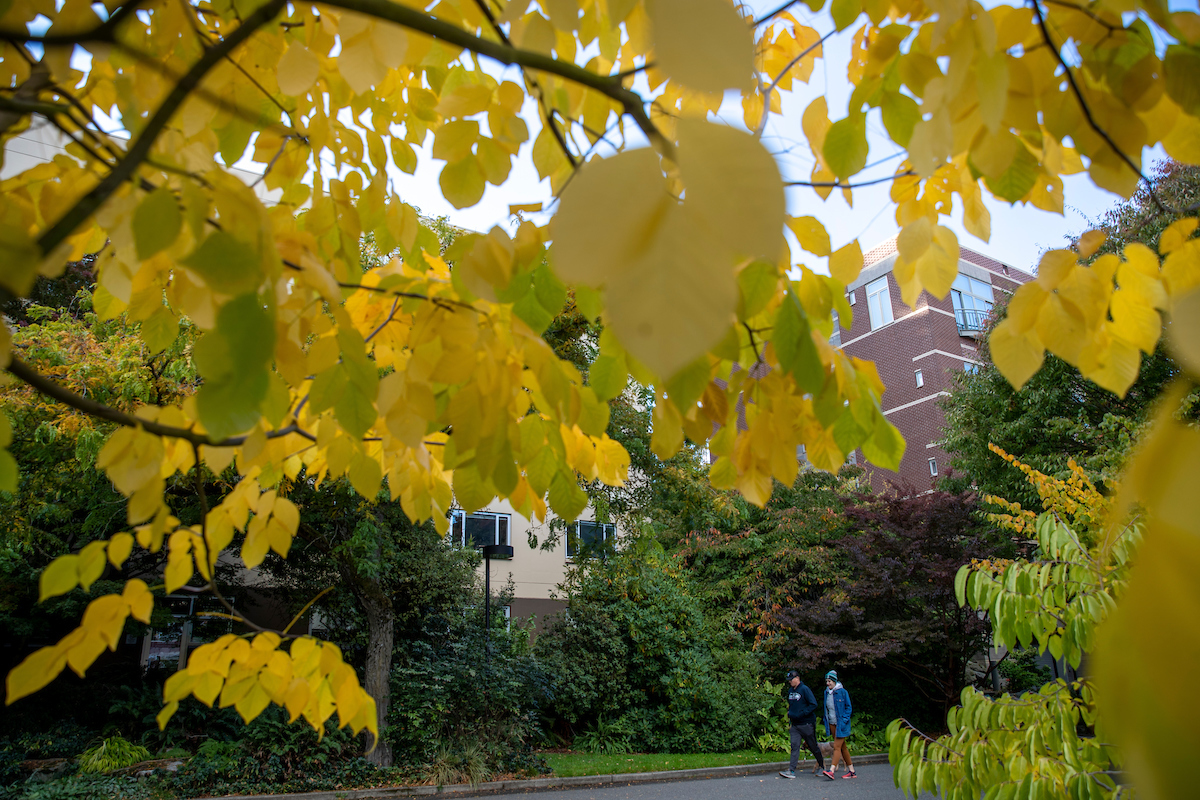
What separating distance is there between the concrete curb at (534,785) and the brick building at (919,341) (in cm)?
1234

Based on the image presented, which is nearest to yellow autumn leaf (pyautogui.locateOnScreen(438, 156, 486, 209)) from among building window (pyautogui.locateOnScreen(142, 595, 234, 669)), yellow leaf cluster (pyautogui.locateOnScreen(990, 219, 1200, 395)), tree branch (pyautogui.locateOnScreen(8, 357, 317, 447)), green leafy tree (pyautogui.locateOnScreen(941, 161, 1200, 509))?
tree branch (pyautogui.locateOnScreen(8, 357, 317, 447))

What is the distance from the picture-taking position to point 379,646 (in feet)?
32.0

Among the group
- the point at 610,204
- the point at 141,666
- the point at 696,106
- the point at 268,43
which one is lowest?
the point at 141,666

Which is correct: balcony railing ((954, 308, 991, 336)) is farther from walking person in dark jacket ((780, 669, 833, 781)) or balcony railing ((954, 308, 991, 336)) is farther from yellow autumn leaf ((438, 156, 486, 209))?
yellow autumn leaf ((438, 156, 486, 209))

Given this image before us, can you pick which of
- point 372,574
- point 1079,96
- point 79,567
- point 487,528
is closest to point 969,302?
point 487,528

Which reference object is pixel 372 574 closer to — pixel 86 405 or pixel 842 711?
pixel 842 711

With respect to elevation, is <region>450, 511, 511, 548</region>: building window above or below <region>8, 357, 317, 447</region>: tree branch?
above

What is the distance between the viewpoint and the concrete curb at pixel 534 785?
804 cm

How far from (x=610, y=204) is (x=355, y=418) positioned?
0.79m

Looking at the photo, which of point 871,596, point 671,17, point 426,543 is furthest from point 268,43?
Result: point 871,596

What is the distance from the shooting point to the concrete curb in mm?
8039

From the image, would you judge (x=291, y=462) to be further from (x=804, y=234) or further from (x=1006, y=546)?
(x=1006, y=546)

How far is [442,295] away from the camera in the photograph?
1294 mm

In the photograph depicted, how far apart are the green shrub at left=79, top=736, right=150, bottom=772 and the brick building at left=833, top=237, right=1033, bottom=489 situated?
724 inches
